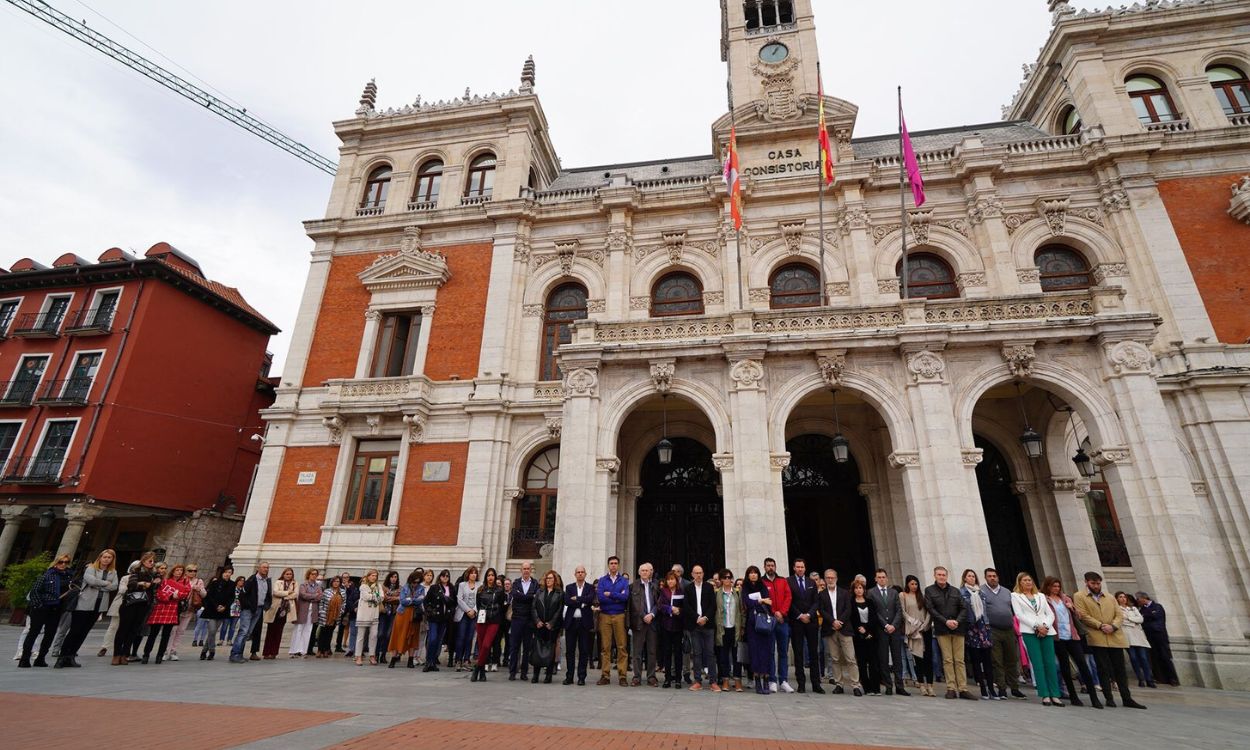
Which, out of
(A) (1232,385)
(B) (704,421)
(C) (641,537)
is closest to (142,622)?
(C) (641,537)

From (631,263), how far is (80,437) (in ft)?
66.9

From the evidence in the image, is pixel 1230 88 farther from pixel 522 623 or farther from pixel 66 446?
pixel 66 446

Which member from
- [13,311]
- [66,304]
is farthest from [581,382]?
[13,311]

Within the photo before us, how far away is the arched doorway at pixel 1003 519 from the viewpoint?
1480 centimetres

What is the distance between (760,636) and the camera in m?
8.52

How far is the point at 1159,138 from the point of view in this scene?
16.7 meters

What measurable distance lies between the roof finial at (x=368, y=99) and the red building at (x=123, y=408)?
31.6 feet

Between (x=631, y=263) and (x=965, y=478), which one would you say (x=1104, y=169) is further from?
(x=631, y=263)

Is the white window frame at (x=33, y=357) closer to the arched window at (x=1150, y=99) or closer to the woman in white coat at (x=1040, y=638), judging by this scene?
the woman in white coat at (x=1040, y=638)

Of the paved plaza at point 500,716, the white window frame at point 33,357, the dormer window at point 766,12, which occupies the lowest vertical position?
the paved plaza at point 500,716

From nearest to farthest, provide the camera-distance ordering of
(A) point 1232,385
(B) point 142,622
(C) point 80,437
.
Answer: (B) point 142,622 < (A) point 1232,385 < (C) point 80,437

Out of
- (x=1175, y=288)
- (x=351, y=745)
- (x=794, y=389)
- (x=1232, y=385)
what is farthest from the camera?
(x=1175, y=288)

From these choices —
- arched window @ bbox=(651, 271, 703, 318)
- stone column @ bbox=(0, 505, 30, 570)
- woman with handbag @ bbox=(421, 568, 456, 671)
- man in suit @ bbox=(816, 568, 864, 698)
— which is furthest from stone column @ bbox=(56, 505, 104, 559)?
man in suit @ bbox=(816, 568, 864, 698)

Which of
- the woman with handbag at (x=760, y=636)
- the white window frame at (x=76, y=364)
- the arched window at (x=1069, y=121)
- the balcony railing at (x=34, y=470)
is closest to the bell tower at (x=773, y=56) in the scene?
the arched window at (x=1069, y=121)
